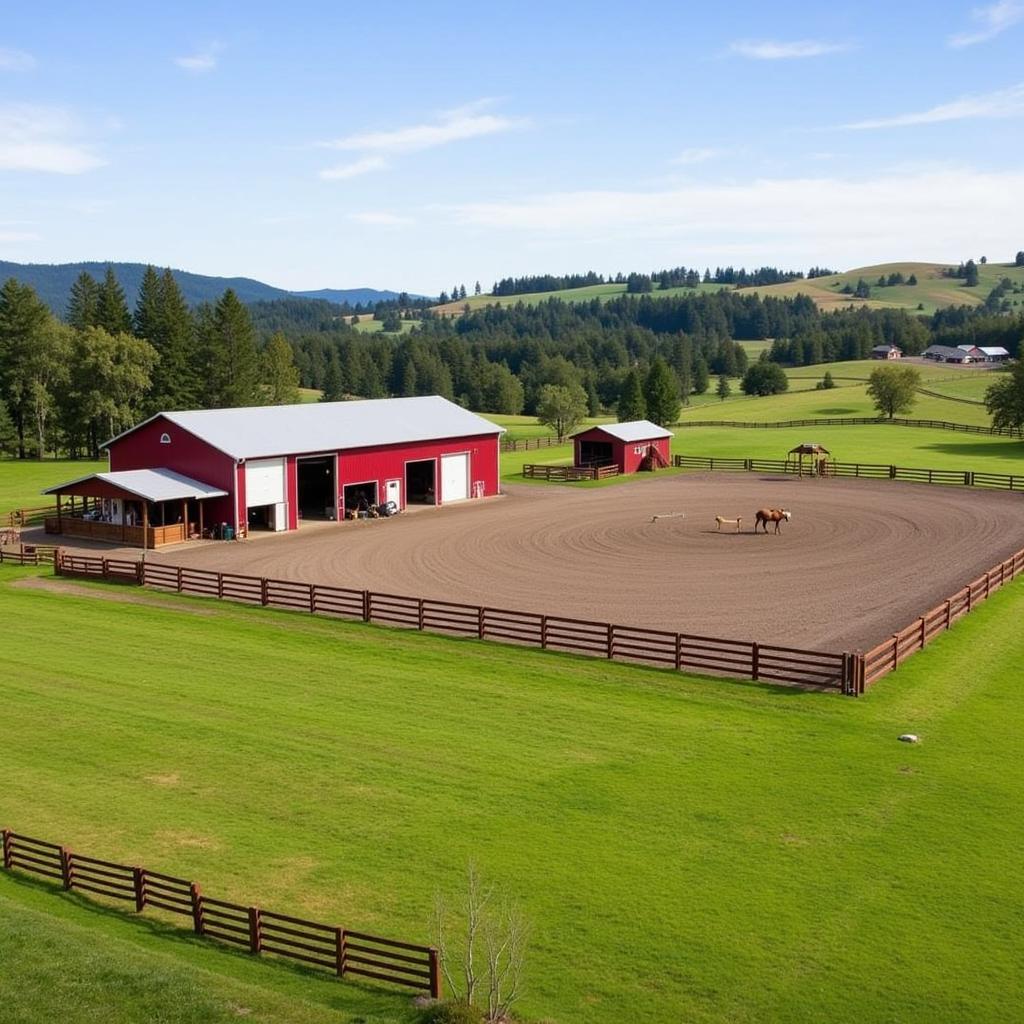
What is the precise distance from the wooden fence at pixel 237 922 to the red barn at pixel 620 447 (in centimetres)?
5610

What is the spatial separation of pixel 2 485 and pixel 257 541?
31.5 meters

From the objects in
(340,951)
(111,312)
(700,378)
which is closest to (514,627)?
(340,951)

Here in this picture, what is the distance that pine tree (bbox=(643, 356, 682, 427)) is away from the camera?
4058 inches

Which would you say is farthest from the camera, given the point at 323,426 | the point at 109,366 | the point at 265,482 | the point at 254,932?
the point at 109,366

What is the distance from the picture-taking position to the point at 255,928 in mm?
15172

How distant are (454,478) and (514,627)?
2851 centimetres

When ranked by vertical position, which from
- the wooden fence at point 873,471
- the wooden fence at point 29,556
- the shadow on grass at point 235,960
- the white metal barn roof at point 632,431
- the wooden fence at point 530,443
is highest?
the white metal barn roof at point 632,431

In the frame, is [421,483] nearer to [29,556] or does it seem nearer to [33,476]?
[29,556]

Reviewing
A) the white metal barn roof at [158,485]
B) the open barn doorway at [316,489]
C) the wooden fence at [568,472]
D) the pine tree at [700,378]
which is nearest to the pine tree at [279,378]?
the wooden fence at [568,472]

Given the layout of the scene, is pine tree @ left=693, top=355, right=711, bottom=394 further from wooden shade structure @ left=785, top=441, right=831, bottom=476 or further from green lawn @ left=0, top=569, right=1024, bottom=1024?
green lawn @ left=0, top=569, right=1024, bottom=1024

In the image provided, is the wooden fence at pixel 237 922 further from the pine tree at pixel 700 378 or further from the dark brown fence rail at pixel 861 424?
the pine tree at pixel 700 378

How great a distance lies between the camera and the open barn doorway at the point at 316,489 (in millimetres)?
54562

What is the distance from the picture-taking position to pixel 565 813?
63.9 feet

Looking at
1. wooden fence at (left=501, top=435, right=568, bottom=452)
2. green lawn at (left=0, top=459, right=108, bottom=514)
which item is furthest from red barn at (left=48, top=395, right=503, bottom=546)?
wooden fence at (left=501, top=435, right=568, bottom=452)
